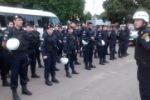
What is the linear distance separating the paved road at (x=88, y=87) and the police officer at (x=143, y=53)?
5.11 feet

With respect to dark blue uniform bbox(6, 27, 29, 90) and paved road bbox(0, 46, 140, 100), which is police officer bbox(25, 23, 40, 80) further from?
dark blue uniform bbox(6, 27, 29, 90)

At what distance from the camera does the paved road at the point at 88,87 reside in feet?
18.7

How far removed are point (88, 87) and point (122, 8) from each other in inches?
1005

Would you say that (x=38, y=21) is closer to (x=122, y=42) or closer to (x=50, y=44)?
(x=122, y=42)

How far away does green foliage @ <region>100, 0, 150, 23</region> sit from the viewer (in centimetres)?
3059

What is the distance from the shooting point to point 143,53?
Answer: 405cm

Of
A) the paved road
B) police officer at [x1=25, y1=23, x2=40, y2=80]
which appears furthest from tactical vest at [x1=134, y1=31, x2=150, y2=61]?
police officer at [x1=25, y1=23, x2=40, y2=80]

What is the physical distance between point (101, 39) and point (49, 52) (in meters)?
3.99

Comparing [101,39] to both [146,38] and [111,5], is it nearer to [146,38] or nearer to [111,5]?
[146,38]

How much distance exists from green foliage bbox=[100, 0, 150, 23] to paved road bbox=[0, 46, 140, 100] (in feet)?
75.2

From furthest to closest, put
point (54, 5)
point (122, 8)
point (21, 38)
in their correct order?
point (122, 8) < point (54, 5) < point (21, 38)

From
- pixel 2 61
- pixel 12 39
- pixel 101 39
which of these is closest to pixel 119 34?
pixel 101 39

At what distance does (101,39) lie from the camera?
33.3 feet

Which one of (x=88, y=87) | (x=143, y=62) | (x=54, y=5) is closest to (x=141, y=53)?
(x=143, y=62)
